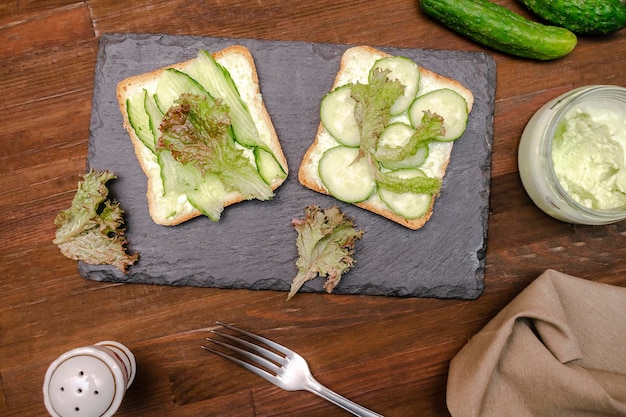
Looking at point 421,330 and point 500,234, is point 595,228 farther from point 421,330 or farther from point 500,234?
point 421,330

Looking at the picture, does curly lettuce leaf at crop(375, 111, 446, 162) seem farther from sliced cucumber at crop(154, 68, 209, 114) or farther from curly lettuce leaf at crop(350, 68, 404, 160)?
sliced cucumber at crop(154, 68, 209, 114)

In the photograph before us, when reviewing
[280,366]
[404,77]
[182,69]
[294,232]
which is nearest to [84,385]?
[280,366]

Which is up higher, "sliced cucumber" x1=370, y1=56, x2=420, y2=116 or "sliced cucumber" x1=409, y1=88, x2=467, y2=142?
"sliced cucumber" x1=370, y1=56, x2=420, y2=116

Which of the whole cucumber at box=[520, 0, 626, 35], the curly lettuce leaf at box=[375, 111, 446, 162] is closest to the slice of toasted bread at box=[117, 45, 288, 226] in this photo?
the curly lettuce leaf at box=[375, 111, 446, 162]

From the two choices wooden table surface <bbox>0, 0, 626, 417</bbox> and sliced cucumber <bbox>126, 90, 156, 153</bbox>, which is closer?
sliced cucumber <bbox>126, 90, 156, 153</bbox>

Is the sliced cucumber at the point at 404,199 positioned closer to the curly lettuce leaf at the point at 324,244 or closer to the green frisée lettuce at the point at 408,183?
the green frisée lettuce at the point at 408,183

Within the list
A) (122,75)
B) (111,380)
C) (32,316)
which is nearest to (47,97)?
(122,75)
